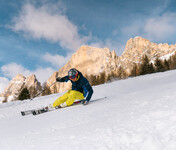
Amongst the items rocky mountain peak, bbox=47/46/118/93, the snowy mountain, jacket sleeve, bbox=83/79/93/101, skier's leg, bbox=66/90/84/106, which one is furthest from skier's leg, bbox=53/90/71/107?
rocky mountain peak, bbox=47/46/118/93

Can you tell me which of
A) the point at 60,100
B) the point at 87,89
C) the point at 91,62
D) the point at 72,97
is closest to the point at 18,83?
the point at 91,62

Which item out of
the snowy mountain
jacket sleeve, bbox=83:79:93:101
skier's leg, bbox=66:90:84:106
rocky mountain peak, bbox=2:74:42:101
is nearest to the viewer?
skier's leg, bbox=66:90:84:106

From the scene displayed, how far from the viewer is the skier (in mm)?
5016

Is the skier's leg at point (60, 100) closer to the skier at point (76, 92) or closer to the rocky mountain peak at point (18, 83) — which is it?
the skier at point (76, 92)

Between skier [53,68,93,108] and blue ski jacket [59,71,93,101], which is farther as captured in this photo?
blue ski jacket [59,71,93,101]

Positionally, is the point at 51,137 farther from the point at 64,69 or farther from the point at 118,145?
the point at 64,69

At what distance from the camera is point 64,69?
501 feet

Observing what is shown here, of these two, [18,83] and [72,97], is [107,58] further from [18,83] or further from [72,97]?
[72,97]

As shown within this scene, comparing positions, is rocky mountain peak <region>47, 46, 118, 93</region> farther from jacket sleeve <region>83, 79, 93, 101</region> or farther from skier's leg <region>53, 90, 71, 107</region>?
jacket sleeve <region>83, 79, 93, 101</region>

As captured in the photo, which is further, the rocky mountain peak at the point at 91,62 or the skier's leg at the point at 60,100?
the rocky mountain peak at the point at 91,62

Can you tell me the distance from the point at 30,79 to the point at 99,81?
395 ft

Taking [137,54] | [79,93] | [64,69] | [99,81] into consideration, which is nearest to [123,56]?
[137,54]

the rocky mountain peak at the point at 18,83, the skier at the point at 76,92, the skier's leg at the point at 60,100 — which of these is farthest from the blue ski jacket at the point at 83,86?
the rocky mountain peak at the point at 18,83

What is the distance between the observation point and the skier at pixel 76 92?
197 inches
